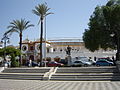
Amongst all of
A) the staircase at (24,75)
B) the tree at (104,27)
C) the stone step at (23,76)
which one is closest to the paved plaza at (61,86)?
the stone step at (23,76)

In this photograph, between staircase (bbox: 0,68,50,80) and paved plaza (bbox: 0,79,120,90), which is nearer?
paved plaza (bbox: 0,79,120,90)

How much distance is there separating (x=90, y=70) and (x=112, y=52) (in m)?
45.2

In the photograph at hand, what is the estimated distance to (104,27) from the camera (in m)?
42.8

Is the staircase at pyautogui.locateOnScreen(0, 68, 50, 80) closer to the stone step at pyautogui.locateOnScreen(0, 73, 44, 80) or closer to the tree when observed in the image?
the stone step at pyautogui.locateOnScreen(0, 73, 44, 80)

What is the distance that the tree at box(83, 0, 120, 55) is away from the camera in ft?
132

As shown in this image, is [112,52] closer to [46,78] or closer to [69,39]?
[69,39]

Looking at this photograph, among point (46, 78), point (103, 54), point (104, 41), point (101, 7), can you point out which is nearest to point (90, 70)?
point (46, 78)

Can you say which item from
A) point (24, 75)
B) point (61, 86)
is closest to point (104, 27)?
point (24, 75)

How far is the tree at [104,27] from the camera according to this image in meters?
40.2

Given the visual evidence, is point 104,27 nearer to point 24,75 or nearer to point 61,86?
point 24,75

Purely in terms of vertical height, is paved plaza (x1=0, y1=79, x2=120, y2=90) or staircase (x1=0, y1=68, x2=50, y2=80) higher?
staircase (x1=0, y1=68, x2=50, y2=80)

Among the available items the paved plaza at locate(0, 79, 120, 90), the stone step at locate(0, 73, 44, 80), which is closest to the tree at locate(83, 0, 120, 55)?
the stone step at locate(0, 73, 44, 80)

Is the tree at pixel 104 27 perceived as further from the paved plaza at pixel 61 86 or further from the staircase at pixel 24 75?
the paved plaza at pixel 61 86

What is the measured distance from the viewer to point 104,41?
41844mm
